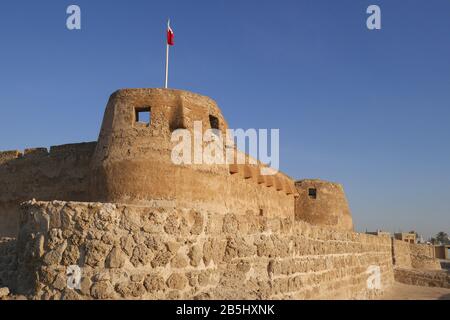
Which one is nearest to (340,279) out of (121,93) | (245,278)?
(245,278)

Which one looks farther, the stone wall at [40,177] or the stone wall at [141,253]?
the stone wall at [40,177]

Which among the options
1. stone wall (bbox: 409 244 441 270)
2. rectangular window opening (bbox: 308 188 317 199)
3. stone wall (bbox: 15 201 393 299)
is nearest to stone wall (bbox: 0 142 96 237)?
stone wall (bbox: 15 201 393 299)

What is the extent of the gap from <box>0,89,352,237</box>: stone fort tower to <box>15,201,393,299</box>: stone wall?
7.20 metres

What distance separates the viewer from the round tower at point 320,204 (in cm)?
2425

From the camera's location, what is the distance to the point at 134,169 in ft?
44.9

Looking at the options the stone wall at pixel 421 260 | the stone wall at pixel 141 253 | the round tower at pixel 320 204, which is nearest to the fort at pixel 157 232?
the stone wall at pixel 141 253

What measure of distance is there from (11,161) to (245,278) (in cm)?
1584

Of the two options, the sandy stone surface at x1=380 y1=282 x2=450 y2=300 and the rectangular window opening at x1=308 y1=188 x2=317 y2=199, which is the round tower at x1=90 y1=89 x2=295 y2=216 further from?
the rectangular window opening at x1=308 y1=188 x2=317 y2=199

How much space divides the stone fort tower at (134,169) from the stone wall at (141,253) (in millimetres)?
7199

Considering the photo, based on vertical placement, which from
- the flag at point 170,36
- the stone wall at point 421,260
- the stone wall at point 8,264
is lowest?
the stone wall at point 421,260

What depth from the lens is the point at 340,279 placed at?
818cm

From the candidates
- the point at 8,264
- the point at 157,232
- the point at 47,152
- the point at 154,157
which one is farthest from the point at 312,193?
the point at 157,232

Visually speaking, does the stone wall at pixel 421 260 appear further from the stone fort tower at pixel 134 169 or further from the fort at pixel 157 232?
the stone fort tower at pixel 134 169

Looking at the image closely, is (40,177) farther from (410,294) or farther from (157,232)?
(157,232)
